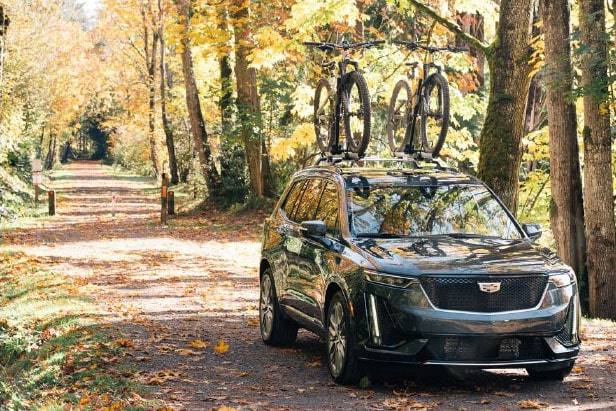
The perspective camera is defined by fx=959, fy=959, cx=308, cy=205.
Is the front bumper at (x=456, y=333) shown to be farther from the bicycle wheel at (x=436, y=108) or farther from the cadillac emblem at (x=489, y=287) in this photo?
the bicycle wheel at (x=436, y=108)

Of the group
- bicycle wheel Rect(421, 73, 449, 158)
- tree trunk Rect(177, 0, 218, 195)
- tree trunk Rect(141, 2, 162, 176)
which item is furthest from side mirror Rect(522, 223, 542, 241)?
tree trunk Rect(141, 2, 162, 176)

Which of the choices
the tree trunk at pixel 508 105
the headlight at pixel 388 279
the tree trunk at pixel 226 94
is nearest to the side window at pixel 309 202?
the headlight at pixel 388 279

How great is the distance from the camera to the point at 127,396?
8180 mm

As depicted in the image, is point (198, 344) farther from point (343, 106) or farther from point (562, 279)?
point (562, 279)

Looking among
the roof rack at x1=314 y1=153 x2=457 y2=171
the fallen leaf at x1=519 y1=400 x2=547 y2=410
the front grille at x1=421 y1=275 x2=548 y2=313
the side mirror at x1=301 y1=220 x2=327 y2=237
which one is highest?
the roof rack at x1=314 y1=153 x2=457 y2=171

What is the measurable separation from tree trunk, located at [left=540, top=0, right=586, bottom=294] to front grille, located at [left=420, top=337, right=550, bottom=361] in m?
6.74

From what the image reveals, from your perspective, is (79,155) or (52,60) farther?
(79,155)

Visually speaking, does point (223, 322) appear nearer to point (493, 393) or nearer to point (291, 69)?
point (493, 393)

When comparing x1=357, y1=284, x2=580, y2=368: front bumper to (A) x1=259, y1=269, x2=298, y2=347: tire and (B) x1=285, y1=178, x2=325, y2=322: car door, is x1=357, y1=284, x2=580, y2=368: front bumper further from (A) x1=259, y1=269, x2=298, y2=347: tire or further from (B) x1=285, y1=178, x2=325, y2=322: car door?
(A) x1=259, y1=269, x2=298, y2=347: tire

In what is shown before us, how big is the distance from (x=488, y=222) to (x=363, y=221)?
1.22 metres

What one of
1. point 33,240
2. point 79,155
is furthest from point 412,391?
point 79,155

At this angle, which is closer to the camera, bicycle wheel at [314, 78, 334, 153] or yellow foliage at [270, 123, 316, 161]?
bicycle wheel at [314, 78, 334, 153]

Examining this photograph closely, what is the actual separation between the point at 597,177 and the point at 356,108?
14.5 feet

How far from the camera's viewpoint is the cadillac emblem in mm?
7672
